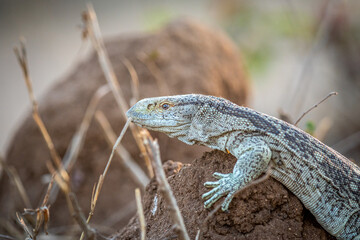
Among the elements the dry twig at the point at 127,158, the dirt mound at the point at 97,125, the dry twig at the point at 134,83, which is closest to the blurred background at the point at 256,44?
the dirt mound at the point at 97,125

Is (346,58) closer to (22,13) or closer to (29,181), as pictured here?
(29,181)

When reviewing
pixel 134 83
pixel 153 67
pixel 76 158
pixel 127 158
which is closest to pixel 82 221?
pixel 134 83

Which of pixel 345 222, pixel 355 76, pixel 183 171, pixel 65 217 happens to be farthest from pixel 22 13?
pixel 345 222

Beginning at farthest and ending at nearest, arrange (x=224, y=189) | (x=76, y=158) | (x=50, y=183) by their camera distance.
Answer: (x=76, y=158)
(x=50, y=183)
(x=224, y=189)

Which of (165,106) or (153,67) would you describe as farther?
(153,67)

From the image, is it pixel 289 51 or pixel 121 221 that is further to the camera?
pixel 289 51

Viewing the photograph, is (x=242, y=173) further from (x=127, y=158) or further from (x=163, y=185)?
(x=127, y=158)

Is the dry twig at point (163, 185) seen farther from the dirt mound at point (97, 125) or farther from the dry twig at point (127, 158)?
the dirt mound at point (97, 125)

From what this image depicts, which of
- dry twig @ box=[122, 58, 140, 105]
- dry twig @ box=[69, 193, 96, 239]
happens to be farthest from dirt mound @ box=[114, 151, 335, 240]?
dry twig @ box=[122, 58, 140, 105]
